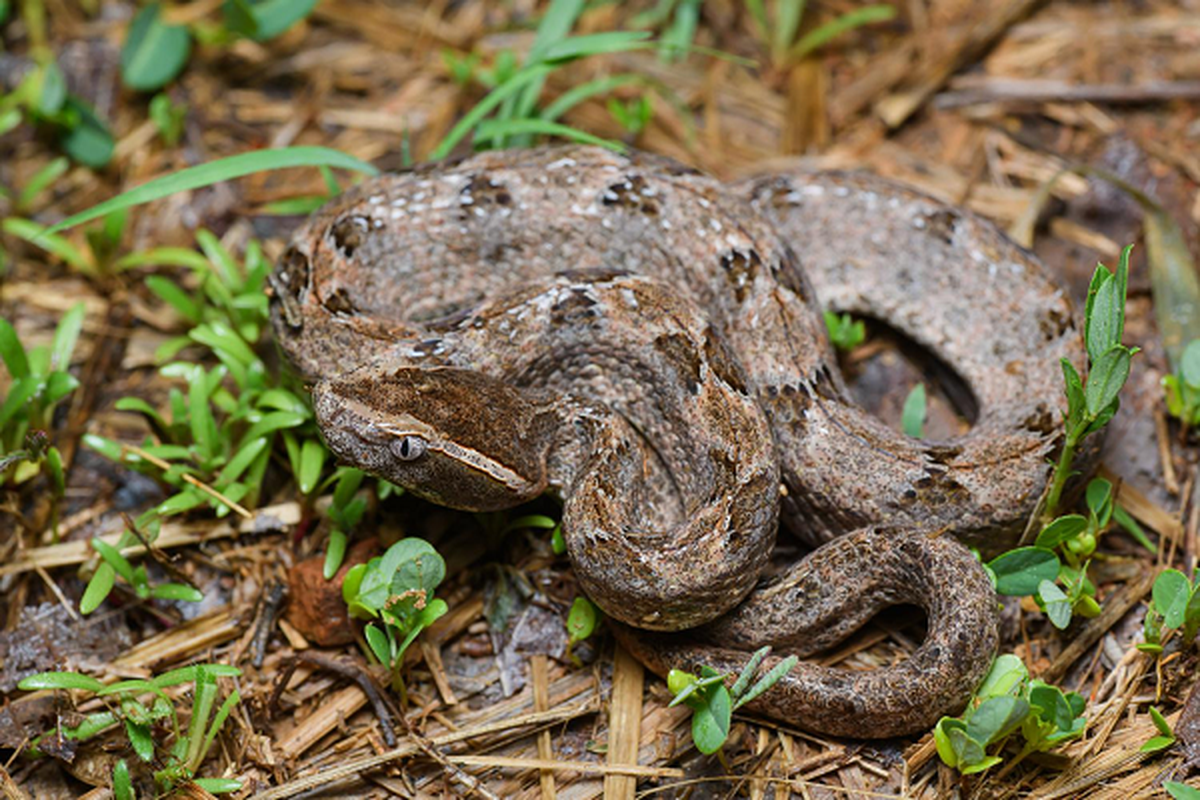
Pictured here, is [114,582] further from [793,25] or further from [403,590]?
[793,25]

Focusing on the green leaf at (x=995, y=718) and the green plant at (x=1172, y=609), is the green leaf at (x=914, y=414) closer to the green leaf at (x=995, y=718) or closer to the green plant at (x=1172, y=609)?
the green plant at (x=1172, y=609)

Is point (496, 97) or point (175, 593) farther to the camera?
point (496, 97)

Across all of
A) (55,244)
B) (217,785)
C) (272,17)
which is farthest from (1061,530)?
(55,244)

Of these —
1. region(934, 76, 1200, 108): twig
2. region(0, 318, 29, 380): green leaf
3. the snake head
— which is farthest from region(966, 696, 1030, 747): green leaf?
region(0, 318, 29, 380): green leaf

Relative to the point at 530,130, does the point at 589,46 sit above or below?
above

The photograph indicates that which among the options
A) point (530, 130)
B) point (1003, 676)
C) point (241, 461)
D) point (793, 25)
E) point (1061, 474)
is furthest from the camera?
point (793, 25)

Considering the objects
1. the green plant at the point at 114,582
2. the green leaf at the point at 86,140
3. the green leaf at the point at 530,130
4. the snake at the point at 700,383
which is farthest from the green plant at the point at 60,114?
the green plant at the point at 114,582
